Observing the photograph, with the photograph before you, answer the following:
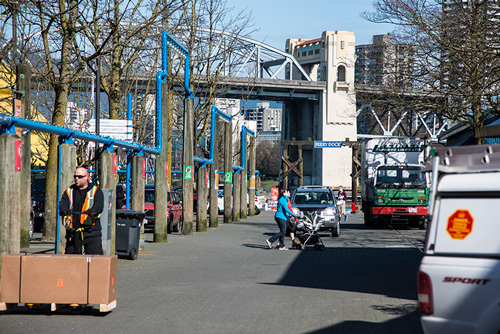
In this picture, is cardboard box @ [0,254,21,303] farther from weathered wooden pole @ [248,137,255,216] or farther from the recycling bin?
weathered wooden pole @ [248,137,255,216]

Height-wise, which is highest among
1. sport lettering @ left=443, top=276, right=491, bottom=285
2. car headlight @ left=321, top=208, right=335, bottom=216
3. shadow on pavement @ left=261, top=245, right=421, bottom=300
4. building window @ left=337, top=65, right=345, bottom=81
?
building window @ left=337, top=65, right=345, bottom=81

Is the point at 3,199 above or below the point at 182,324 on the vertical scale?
above

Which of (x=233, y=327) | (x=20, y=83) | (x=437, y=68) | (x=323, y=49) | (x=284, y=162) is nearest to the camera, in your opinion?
(x=233, y=327)

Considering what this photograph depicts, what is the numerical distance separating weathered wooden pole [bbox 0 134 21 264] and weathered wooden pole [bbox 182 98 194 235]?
1399 cm

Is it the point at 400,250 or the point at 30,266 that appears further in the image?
the point at 400,250

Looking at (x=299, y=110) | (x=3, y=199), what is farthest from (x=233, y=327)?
(x=299, y=110)

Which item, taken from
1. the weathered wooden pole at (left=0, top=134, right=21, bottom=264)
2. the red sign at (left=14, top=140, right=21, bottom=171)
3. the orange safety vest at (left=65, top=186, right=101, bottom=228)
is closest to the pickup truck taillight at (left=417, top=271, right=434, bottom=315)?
the orange safety vest at (left=65, top=186, right=101, bottom=228)

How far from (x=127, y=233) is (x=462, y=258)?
35.9 ft

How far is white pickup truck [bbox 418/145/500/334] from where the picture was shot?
566 centimetres

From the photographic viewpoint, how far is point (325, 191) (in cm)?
2692

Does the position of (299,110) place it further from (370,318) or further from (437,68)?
(370,318)

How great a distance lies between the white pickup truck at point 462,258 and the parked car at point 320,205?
17.6m

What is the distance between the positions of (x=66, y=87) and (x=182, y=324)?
12.2 m

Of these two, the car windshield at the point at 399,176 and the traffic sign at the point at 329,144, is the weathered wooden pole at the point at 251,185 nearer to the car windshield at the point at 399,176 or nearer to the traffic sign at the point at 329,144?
the traffic sign at the point at 329,144
